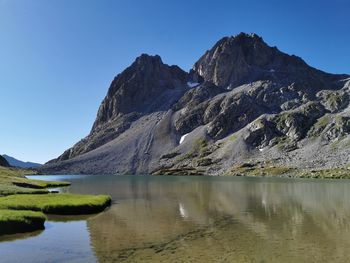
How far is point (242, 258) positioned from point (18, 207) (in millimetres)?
29569

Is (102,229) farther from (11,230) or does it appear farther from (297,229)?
(297,229)

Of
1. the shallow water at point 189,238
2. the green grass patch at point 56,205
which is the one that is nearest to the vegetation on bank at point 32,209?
the green grass patch at point 56,205

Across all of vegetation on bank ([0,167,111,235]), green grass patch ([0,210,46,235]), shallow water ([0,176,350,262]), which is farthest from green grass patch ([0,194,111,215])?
green grass patch ([0,210,46,235])

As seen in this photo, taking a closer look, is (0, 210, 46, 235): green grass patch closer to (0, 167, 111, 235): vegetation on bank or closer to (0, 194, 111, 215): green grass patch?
(0, 167, 111, 235): vegetation on bank

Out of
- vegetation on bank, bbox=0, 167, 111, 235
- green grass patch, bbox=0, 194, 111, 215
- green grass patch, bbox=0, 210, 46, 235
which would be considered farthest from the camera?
green grass patch, bbox=0, 194, 111, 215

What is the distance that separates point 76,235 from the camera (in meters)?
35.7

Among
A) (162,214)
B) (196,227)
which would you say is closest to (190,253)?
(196,227)

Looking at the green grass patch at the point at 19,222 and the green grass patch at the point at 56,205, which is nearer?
the green grass patch at the point at 19,222

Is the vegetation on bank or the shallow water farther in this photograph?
the vegetation on bank

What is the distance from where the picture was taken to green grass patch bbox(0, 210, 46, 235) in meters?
35.4

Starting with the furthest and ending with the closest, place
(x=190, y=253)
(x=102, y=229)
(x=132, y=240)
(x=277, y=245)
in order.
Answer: (x=102, y=229) → (x=132, y=240) → (x=277, y=245) → (x=190, y=253)

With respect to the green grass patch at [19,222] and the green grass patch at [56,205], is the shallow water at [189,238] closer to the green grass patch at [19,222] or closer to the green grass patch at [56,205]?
the green grass patch at [19,222]

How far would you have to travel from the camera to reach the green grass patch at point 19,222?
1393 inches

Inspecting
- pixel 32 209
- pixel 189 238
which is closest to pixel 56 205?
pixel 32 209
